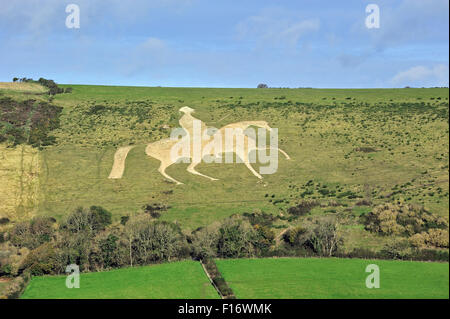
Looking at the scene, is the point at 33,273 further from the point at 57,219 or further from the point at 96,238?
the point at 57,219

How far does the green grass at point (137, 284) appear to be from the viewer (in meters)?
38.8

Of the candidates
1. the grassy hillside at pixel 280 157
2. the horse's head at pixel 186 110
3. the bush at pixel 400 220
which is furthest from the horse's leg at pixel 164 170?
the bush at pixel 400 220

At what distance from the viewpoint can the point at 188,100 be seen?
102 m

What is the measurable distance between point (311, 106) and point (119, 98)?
36408 millimetres

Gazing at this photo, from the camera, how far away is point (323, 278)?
40406 millimetres

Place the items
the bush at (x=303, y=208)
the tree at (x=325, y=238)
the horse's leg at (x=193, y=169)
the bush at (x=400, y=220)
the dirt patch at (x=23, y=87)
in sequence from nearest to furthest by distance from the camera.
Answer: the bush at (x=400, y=220)
the tree at (x=325, y=238)
the bush at (x=303, y=208)
the horse's leg at (x=193, y=169)
the dirt patch at (x=23, y=87)

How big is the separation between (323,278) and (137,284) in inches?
549

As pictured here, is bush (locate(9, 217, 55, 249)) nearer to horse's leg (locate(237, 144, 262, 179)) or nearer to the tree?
the tree

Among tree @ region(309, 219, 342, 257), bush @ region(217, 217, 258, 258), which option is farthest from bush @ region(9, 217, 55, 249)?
tree @ region(309, 219, 342, 257)

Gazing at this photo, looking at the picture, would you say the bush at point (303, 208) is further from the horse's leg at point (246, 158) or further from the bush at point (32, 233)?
the bush at point (32, 233)

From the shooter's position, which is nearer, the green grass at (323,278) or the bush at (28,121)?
the green grass at (323,278)

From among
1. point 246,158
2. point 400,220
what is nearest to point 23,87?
point 246,158

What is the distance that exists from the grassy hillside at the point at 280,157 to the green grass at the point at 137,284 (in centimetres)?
1238

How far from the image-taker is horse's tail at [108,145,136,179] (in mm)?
71938
